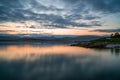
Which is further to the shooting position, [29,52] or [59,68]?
[29,52]

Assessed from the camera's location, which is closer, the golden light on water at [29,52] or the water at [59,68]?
the water at [59,68]

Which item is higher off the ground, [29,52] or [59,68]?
[59,68]

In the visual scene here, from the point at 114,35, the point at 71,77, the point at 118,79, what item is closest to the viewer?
the point at 118,79

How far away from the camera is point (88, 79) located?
22484mm

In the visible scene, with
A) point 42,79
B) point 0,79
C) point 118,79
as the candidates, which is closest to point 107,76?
point 118,79

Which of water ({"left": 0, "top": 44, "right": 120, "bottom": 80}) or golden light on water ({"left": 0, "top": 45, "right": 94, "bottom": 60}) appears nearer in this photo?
water ({"left": 0, "top": 44, "right": 120, "bottom": 80})

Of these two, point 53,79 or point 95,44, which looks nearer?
point 53,79

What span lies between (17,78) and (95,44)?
96.8 meters

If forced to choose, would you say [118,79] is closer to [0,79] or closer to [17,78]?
[17,78]

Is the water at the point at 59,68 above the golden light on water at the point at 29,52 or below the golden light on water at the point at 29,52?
above

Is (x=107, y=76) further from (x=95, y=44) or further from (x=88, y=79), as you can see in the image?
(x=95, y=44)

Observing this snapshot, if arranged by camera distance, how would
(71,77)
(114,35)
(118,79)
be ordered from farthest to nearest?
(114,35) → (71,77) → (118,79)

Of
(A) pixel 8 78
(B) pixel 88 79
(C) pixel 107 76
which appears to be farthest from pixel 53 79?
(C) pixel 107 76

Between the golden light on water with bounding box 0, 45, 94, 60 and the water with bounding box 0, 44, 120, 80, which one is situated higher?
the water with bounding box 0, 44, 120, 80
